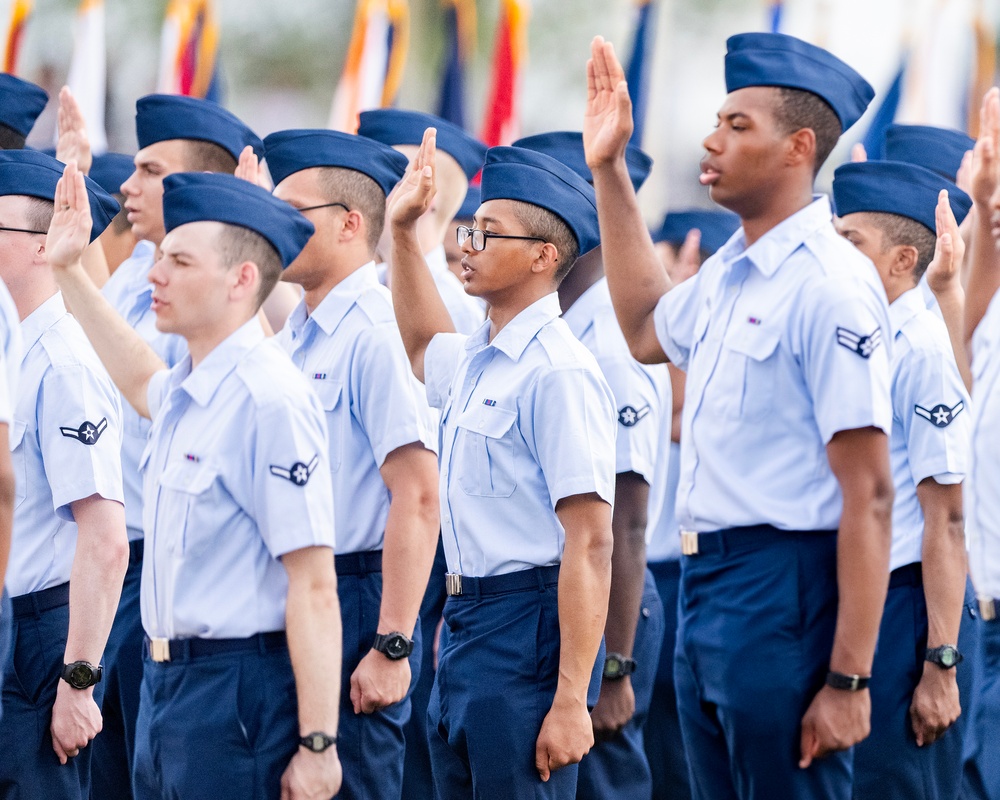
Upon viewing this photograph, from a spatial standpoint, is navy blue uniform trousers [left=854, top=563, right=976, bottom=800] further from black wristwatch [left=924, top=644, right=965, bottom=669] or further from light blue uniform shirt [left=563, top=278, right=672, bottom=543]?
light blue uniform shirt [left=563, top=278, right=672, bottom=543]

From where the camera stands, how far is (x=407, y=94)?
12508 millimetres

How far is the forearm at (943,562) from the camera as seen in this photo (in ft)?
13.3

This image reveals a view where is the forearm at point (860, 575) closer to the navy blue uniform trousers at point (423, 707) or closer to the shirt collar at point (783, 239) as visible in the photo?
the shirt collar at point (783, 239)

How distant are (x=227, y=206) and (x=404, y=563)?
3.49 feet

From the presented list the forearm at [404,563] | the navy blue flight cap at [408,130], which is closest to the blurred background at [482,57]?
the navy blue flight cap at [408,130]

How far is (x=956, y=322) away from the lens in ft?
15.2

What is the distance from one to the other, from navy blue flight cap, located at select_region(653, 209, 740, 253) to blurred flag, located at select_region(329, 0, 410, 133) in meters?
3.14

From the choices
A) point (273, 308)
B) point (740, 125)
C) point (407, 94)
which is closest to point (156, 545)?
point (740, 125)

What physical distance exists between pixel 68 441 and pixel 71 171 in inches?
27.1

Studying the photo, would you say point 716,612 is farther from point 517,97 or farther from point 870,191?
point 517,97

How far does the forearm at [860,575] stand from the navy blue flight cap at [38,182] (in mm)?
2180

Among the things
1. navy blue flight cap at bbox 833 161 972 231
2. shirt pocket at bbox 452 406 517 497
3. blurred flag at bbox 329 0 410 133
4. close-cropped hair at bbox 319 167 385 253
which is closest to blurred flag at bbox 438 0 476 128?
blurred flag at bbox 329 0 410 133

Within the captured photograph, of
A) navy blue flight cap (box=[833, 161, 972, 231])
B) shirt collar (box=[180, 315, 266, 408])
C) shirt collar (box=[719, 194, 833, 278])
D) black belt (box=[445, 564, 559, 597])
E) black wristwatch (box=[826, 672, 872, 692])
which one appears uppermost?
navy blue flight cap (box=[833, 161, 972, 231])

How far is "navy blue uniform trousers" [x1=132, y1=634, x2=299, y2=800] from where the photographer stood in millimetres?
3186
